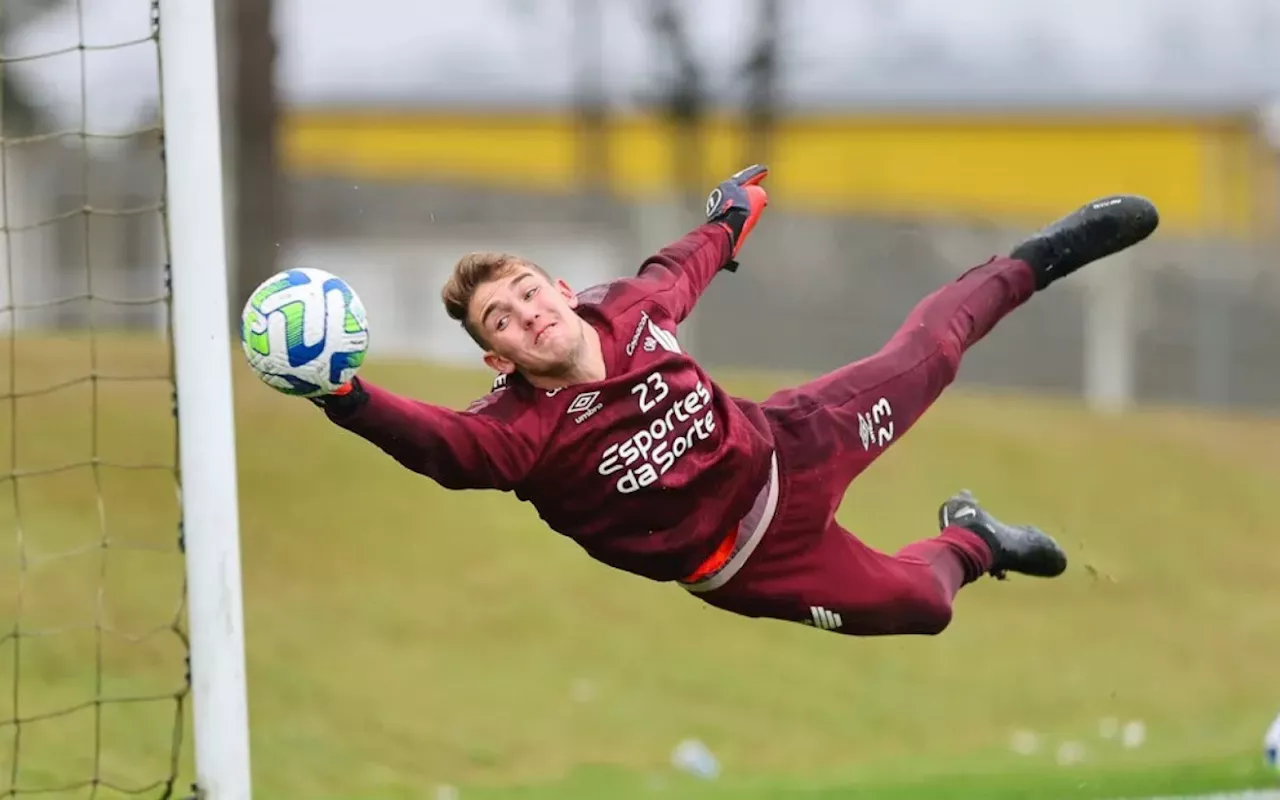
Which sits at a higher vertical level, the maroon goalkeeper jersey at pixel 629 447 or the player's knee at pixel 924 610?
the maroon goalkeeper jersey at pixel 629 447

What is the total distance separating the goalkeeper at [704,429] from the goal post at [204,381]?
2.91ft

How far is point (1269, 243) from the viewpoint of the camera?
24.7 m

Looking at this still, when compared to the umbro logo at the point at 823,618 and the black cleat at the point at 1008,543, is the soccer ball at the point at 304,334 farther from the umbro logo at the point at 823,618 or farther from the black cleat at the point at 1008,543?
the black cleat at the point at 1008,543

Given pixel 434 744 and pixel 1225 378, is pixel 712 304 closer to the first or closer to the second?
pixel 1225 378

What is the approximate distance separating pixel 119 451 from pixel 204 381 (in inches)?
322

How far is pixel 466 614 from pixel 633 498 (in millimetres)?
8521

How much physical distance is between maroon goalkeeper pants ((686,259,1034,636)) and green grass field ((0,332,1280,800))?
320 centimetres

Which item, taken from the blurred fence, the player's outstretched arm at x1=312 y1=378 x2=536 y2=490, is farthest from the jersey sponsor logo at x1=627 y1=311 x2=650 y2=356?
the blurred fence

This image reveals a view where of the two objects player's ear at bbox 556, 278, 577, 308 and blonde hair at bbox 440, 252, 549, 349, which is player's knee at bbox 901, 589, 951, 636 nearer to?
player's ear at bbox 556, 278, 577, 308

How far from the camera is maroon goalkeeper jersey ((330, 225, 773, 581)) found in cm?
484

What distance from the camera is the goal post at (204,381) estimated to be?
5500mm


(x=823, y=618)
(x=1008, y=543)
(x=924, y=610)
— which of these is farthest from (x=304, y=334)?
(x=1008, y=543)

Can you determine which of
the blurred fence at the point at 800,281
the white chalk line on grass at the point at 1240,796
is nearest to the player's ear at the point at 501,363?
the white chalk line on grass at the point at 1240,796

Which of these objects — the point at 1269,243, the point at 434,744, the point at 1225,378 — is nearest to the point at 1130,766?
the point at 434,744
